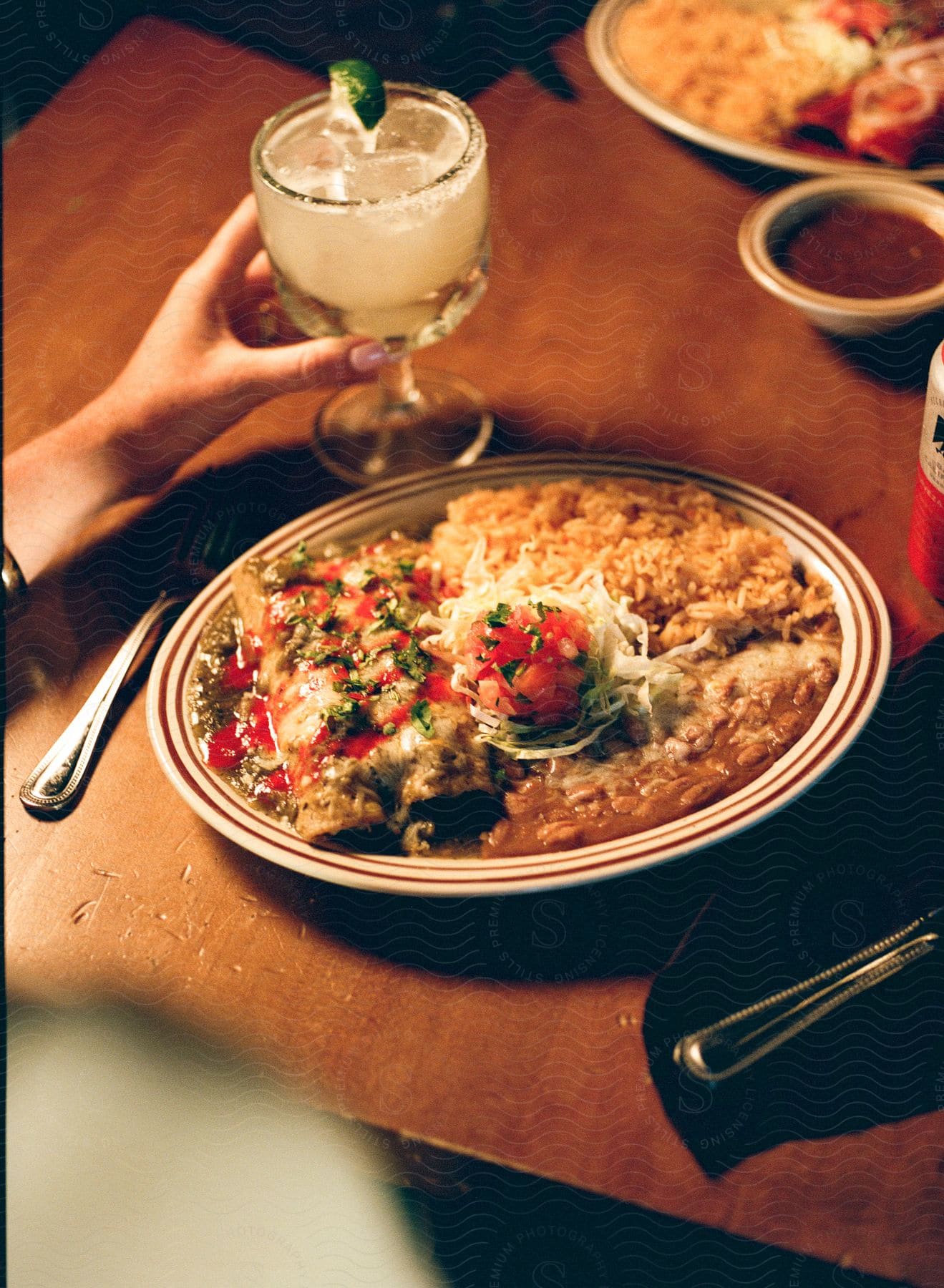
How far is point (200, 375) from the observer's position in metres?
1.87

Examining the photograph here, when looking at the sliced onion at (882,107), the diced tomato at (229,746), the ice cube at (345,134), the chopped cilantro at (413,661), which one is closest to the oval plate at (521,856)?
the diced tomato at (229,746)

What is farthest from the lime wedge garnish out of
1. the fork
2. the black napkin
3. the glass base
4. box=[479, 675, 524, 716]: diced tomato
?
the black napkin

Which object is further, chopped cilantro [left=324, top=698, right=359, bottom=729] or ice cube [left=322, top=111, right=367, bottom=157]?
ice cube [left=322, top=111, right=367, bottom=157]

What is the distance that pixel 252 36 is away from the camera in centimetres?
266

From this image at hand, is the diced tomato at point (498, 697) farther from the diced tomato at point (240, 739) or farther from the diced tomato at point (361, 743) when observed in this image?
the diced tomato at point (240, 739)

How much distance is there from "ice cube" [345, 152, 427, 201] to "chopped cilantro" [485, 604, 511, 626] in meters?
0.65

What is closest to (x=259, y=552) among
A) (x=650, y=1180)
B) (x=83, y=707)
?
(x=83, y=707)

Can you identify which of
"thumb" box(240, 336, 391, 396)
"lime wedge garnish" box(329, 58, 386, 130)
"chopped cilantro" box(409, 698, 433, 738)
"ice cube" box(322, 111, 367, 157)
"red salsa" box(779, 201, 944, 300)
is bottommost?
"chopped cilantro" box(409, 698, 433, 738)

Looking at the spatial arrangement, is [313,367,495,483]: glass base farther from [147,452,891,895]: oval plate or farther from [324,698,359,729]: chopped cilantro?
[324,698,359,729]: chopped cilantro

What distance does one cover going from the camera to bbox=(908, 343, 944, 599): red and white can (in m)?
1.28

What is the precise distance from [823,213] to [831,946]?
129cm

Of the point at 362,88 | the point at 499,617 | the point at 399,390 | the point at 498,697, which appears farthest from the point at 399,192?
the point at 498,697

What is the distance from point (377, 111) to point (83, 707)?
98 cm

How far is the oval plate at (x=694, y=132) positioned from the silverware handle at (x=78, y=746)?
1393 mm
